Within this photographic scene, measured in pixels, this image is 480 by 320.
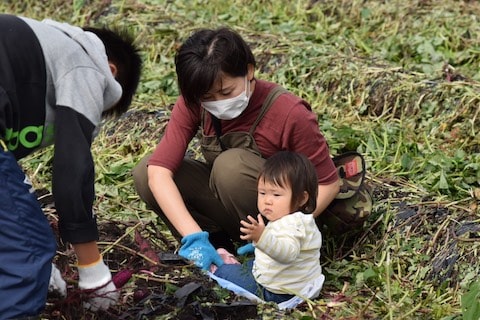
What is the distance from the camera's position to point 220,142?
358cm

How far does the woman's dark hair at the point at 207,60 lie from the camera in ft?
10.7

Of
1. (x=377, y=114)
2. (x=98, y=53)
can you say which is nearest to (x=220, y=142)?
(x=98, y=53)

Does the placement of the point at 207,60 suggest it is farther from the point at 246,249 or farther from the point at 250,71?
the point at 246,249

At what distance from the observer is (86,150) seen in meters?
2.62

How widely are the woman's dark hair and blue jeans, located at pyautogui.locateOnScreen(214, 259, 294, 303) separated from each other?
24.1 inches

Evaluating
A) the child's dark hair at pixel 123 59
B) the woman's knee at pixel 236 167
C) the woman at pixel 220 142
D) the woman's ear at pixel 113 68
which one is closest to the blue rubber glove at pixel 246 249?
the woman at pixel 220 142

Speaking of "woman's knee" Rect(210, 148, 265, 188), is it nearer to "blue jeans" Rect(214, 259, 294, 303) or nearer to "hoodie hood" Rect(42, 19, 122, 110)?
"blue jeans" Rect(214, 259, 294, 303)

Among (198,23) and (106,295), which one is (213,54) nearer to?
(106,295)

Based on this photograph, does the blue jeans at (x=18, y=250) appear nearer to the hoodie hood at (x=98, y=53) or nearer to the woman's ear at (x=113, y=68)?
the hoodie hood at (x=98, y=53)

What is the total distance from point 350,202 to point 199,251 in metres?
0.63

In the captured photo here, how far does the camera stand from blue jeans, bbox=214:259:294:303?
10.6 ft

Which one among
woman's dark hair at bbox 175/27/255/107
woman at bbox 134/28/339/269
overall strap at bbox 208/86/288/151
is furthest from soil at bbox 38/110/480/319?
woman's dark hair at bbox 175/27/255/107

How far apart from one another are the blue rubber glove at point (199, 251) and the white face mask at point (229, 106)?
1.44ft

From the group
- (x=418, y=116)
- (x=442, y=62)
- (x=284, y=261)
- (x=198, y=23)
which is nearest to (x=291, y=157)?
(x=284, y=261)
